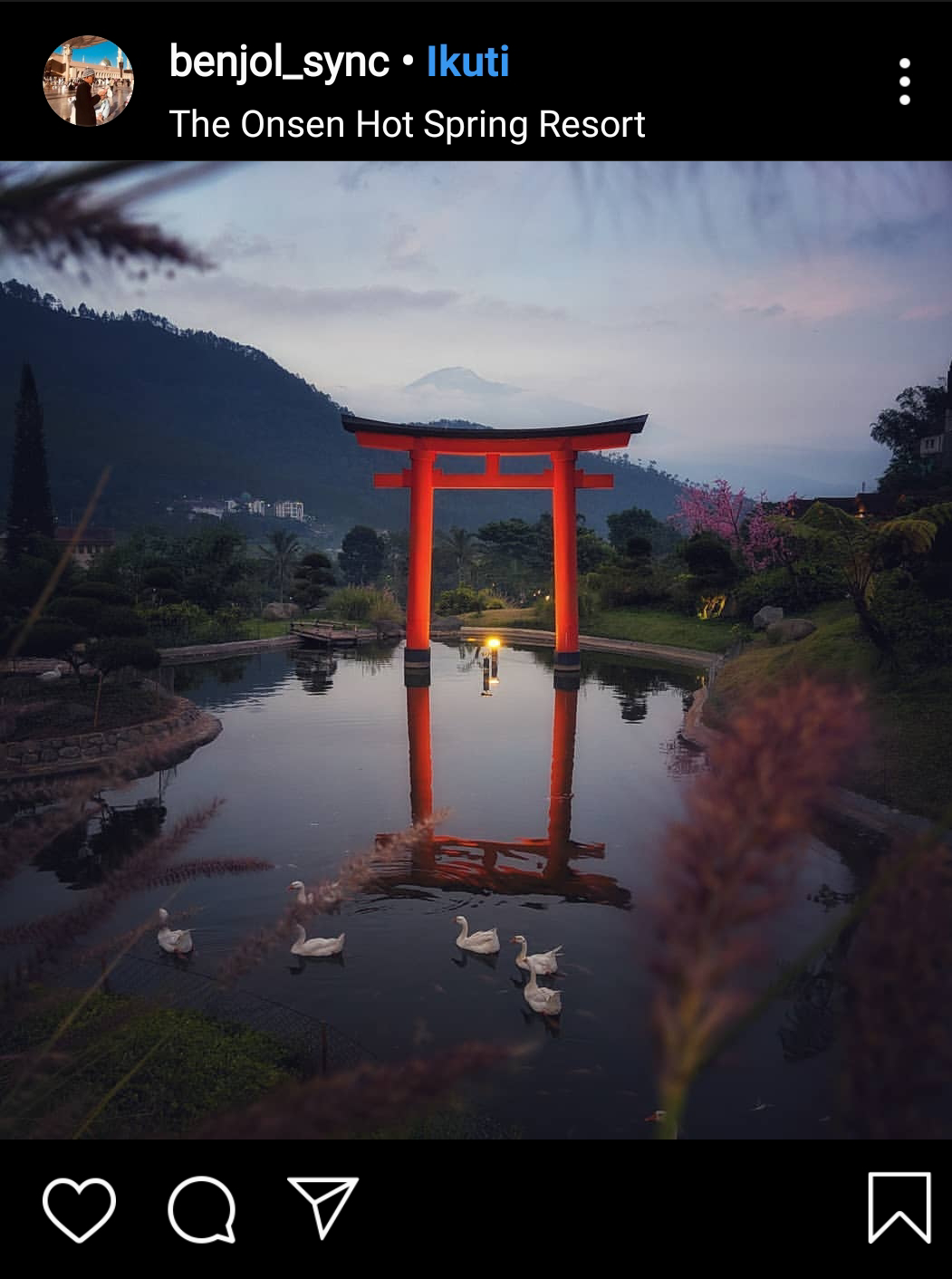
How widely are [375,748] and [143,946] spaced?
8.64 meters

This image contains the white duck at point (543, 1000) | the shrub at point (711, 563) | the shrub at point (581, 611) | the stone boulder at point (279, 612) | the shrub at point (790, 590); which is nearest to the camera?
the white duck at point (543, 1000)

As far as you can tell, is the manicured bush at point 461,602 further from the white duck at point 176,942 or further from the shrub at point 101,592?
the white duck at point 176,942

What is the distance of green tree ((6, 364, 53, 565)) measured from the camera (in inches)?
1484

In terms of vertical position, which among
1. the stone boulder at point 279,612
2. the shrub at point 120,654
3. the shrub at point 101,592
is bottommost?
the stone boulder at point 279,612

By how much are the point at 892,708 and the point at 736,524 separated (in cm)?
2743

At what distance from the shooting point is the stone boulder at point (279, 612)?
43188mm

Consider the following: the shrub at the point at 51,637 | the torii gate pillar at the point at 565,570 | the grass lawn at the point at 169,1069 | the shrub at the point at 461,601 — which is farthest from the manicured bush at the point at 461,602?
the grass lawn at the point at 169,1069

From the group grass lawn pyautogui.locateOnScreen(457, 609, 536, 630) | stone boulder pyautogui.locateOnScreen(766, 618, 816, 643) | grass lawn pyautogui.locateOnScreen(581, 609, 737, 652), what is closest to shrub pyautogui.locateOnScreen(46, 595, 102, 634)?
stone boulder pyautogui.locateOnScreen(766, 618, 816, 643)

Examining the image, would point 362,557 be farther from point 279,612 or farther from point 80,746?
point 80,746

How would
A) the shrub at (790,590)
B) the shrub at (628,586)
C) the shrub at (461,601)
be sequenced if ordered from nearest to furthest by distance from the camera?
the shrub at (790,590)
the shrub at (628,586)
the shrub at (461,601)

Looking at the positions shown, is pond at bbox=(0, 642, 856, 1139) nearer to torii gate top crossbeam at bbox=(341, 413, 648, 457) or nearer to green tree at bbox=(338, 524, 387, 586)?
torii gate top crossbeam at bbox=(341, 413, 648, 457)

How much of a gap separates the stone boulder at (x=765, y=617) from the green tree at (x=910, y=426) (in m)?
12.6
